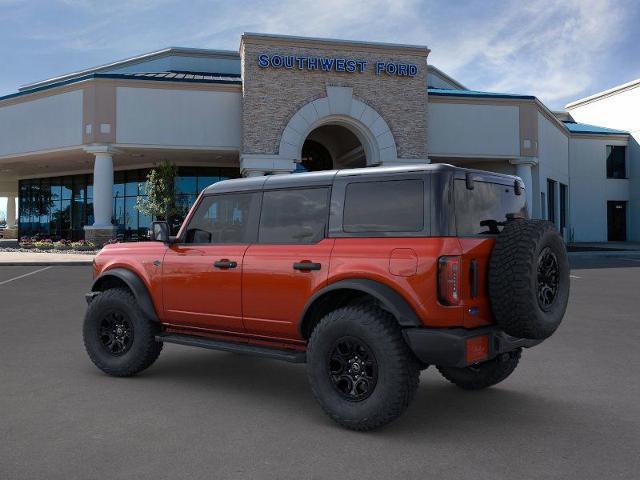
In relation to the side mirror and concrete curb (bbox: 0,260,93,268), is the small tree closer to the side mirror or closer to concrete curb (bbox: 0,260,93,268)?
concrete curb (bbox: 0,260,93,268)

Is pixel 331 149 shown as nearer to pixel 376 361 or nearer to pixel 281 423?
pixel 281 423

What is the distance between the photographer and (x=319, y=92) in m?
28.6

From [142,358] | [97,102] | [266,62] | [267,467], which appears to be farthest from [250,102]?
[267,467]

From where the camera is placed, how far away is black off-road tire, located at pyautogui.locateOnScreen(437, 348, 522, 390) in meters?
5.27

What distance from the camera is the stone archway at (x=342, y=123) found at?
28312 mm

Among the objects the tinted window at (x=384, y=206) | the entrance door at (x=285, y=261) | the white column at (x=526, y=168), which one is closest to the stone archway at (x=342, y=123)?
the white column at (x=526, y=168)

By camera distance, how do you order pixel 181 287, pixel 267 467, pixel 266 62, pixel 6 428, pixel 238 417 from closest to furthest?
pixel 267 467 < pixel 6 428 < pixel 238 417 < pixel 181 287 < pixel 266 62

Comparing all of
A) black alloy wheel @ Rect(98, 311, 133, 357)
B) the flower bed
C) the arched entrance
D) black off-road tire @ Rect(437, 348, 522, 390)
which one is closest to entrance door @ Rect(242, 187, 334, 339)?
black off-road tire @ Rect(437, 348, 522, 390)

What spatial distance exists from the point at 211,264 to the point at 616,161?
45.0 metres

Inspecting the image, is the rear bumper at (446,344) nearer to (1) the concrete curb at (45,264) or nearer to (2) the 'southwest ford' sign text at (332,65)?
(1) the concrete curb at (45,264)

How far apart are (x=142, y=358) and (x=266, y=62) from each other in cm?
2387

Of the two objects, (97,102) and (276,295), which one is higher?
(97,102)

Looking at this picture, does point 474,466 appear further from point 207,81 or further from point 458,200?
point 207,81

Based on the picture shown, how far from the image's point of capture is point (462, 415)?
15.6 feet
